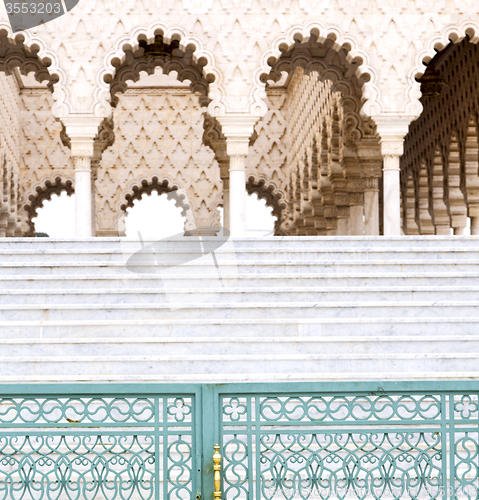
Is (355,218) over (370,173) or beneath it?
beneath

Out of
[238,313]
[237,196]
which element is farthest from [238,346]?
[237,196]

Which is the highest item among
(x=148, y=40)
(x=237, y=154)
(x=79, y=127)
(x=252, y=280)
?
(x=148, y=40)

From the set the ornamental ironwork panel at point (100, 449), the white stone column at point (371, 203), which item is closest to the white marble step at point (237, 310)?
the ornamental ironwork panel at point (100, 449)

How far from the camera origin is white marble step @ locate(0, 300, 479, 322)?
532 cm

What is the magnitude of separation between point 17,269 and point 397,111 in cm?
507

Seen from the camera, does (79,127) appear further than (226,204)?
No

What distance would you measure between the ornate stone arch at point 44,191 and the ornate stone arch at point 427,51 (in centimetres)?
1042

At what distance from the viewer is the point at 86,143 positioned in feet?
29.7

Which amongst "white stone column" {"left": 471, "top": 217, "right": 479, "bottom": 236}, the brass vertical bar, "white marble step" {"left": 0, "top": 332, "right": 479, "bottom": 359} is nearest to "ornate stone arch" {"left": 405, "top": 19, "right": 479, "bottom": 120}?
"white stone column" {"left": 471, "top": 217, "right": 479, "bottom": 236}

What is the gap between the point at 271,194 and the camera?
1823 cm

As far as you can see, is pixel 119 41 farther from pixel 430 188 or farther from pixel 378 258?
pixel 430 188

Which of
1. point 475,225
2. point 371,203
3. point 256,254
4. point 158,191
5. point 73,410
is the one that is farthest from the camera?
point 158,191

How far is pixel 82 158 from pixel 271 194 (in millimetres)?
9498

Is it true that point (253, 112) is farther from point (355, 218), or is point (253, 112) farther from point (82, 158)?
point (355, 218)
